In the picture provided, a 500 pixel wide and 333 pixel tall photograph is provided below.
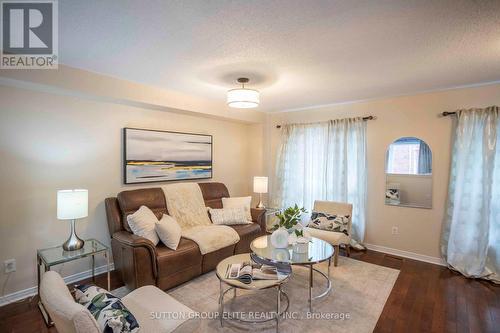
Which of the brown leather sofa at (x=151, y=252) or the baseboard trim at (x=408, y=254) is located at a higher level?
the brown leather sofa at (x=151, y=252)

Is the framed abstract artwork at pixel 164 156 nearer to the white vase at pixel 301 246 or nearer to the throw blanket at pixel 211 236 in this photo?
the throw blanket at pixel 211 236

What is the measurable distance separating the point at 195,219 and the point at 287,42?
263 cm

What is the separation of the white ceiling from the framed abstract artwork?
2.65 ft

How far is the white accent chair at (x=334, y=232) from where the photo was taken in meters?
3.32

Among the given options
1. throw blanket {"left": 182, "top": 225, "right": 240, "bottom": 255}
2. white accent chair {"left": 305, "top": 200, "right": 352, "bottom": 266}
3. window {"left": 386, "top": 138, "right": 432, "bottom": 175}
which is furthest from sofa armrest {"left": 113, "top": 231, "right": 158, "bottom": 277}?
window {"left": 386, "top": 138, "right": 432, "bottom": 175}

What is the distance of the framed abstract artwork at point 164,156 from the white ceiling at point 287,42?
806 mm

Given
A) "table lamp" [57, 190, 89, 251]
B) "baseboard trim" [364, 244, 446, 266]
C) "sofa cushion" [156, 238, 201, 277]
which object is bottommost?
"baseboard trim" [364, 244, 446, 266]

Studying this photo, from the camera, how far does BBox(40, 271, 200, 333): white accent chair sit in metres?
1.17

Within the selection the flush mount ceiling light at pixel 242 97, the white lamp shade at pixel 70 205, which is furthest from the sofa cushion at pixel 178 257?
the flush mount ceiling light at pixel 242 97

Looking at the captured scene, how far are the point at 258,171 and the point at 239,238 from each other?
6.61ft

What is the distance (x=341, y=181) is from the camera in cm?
421

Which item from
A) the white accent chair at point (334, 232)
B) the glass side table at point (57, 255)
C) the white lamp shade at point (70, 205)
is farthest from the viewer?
the white accent chair at point (334, 232)

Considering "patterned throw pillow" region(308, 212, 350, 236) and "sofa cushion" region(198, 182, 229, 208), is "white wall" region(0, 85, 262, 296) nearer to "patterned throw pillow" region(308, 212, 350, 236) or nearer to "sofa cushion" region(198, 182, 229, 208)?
"sofa cushion" region(198, 182, 229, 208)

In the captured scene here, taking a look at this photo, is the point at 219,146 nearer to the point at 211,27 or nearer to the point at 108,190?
the point at 108,190
